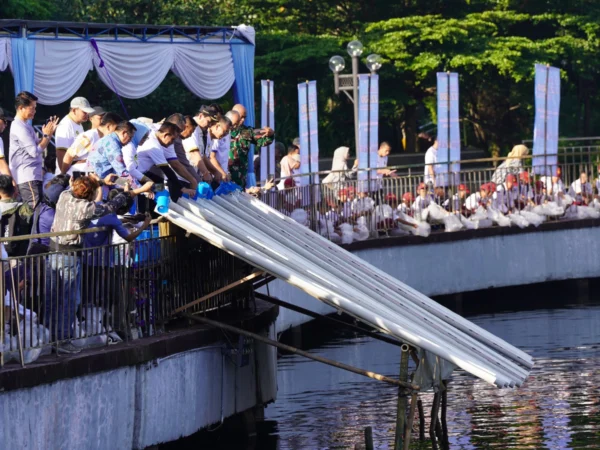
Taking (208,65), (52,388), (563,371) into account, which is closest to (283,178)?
(208,65)

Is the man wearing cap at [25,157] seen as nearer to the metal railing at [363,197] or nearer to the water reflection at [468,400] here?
the water reflection at [468,400]

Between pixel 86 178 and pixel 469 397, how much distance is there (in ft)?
22.0

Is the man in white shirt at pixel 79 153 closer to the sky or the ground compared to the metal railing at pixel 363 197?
closer to the sky

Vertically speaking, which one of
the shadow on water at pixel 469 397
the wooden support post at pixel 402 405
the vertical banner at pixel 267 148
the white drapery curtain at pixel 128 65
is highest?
the white drapery curtain at pixel 128 65

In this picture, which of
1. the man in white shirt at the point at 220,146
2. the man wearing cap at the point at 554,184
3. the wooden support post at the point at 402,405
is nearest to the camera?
the wooden support post at the point at 402,405

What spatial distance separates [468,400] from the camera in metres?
16.8

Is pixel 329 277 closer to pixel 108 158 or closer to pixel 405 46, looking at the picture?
pixel 108 158

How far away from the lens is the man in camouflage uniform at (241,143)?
56.4 ft

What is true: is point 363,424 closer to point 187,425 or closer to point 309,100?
point 187,425

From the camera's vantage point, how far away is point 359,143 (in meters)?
26.8

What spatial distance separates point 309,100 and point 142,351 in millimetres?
14727

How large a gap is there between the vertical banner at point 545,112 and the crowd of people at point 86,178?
1272 centimetres

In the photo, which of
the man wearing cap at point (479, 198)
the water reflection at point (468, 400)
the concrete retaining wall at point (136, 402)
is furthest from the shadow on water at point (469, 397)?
the man wearing cap at point (479, 198)

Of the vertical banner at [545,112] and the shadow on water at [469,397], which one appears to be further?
the vertical banner at [545,112]
